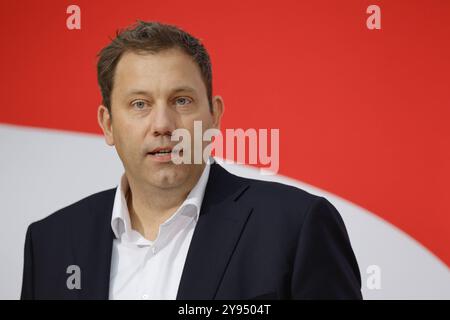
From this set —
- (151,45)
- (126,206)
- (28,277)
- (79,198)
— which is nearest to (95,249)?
(126,206)

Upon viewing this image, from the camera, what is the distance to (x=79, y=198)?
3037 mm

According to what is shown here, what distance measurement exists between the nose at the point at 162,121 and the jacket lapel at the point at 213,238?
0.81ft

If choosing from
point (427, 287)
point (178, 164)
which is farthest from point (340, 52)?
point (178, 164)

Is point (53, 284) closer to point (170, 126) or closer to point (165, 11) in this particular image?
point (170, 126)

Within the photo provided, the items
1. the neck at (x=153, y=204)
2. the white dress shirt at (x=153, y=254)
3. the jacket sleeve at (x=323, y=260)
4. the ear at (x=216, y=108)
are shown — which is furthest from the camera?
the ear at (x=216, y=108)

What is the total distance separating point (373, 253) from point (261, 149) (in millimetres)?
717

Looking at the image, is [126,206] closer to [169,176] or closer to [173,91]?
[169,176]

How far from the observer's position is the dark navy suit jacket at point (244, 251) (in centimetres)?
175

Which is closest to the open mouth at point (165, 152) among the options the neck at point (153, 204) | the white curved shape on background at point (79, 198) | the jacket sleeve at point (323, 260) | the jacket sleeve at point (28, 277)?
the neck at point (153, 204)

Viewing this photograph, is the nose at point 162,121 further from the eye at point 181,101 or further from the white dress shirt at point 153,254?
the white dress shirt at point 153,254

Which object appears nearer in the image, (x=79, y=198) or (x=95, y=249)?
(x=95, y=249)

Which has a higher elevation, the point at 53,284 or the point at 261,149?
the point at 261,149

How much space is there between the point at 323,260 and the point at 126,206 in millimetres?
694

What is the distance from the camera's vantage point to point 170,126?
6.20 feet
